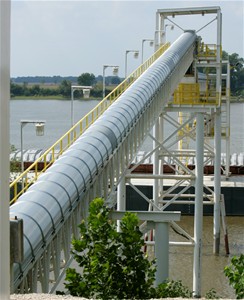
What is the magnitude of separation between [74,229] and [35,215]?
2.10m

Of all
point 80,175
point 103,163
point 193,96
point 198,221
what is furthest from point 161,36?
point 80,175

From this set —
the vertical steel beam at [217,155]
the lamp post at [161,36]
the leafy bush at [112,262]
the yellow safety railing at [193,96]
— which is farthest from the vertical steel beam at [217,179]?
the leafy bush at [112,262]

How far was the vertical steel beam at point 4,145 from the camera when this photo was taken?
129 inches

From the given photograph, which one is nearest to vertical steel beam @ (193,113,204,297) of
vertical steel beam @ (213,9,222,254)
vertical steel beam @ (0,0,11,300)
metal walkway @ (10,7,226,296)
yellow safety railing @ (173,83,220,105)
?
metal walkway @ (10,7,226,296)

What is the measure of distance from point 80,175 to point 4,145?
25.1ft

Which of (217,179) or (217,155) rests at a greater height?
(217,155)

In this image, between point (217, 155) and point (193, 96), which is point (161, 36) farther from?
point (217, 155)

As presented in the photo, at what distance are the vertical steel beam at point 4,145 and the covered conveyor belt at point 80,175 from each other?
4.28m

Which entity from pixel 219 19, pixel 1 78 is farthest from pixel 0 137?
pixel 219 19

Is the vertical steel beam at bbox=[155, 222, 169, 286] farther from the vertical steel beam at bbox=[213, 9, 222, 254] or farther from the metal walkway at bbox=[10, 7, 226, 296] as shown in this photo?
the vertical steel beam at bbox=[213, 9, 222, 254]

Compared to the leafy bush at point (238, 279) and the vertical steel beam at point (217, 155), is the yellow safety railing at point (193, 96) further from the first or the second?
the leafy bush at point (238, 279)

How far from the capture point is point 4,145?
3334 millimetres

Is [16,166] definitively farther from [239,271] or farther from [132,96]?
[239,271]

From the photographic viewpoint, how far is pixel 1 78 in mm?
3270
